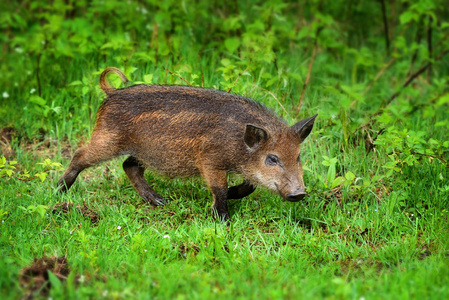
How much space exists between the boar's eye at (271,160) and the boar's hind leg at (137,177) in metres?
1.30

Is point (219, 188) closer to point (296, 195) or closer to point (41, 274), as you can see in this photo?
point (296, 195)

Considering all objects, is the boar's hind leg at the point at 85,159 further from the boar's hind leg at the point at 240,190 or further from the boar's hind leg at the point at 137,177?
A: the boar's hind leg at the point at 240,190

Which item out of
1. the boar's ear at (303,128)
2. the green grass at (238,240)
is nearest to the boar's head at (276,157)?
the boar's ear at (303,128)

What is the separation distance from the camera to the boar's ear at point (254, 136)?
535cm

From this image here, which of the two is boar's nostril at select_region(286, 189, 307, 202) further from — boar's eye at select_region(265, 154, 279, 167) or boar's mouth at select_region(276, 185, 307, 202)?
boar's eye at select_region(265, 154, 279, 167)

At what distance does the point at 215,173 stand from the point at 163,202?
79cm

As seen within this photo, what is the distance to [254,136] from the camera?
545 cm

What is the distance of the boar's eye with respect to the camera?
5.48m

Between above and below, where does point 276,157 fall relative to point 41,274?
above

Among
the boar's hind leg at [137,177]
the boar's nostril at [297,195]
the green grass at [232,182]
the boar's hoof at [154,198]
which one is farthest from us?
the boar's hind leg at [137,177]

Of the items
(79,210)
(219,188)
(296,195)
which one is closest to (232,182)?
(219,188)

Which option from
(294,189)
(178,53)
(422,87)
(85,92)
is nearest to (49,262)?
(294,189)

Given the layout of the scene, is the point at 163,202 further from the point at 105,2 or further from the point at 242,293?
the point at 105,2

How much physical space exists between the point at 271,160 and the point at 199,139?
0.76 metres
